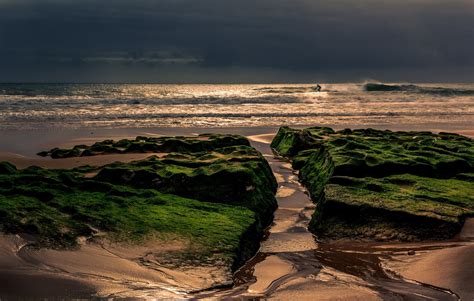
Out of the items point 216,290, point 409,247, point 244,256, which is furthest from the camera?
point 409,247

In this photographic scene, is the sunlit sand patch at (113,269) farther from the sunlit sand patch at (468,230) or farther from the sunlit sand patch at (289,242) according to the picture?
the sunlit sand patch at (468,230)

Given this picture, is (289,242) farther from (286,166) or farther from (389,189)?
(286,166)

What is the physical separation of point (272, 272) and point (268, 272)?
0.05 m

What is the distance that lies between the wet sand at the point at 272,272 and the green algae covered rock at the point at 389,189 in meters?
0.33

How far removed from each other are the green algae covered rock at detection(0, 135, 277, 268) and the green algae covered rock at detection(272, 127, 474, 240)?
1147 millimetres

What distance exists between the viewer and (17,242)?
5.84 meters

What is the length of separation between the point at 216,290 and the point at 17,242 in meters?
2.32

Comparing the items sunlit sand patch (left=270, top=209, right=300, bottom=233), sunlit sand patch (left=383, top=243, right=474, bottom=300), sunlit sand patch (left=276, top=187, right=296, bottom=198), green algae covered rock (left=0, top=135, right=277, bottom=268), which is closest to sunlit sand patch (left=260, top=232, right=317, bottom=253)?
green algae covered rock (left=0, top=135, right=277, bottom=268)

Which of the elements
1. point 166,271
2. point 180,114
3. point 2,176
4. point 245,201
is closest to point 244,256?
point 166,271

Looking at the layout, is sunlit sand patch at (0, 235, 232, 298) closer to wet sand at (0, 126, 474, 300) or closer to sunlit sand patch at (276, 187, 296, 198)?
wet sand at (0, 126, 474, 300)

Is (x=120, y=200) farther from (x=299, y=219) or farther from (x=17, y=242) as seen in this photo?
(x=299, y=219)

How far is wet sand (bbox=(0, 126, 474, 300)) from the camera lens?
5.09 meters

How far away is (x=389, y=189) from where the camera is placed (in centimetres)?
887

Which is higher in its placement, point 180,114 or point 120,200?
point 120,200
